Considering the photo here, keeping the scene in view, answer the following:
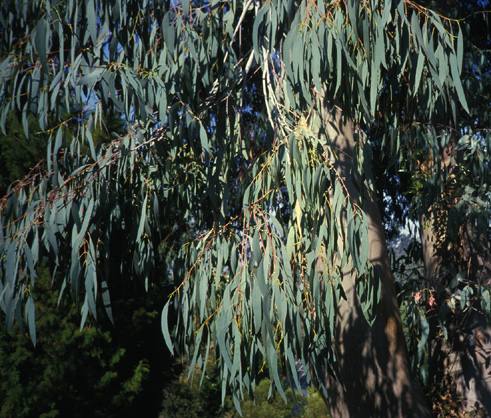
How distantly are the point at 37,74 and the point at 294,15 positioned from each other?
104 cm

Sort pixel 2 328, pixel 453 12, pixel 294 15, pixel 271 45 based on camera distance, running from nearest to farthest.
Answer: pixel 271 45 < pixel 294 15 < pixel 2 328 < pixel 453 12

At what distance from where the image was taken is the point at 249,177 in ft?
10.2

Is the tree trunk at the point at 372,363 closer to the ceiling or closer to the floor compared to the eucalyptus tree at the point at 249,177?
closer to the floor

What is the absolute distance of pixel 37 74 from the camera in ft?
7.63

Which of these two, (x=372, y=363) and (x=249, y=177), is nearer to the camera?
(x=372, y=363)

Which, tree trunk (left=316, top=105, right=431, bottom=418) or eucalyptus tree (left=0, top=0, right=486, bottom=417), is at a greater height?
eucalyptus tree (left=0, top=0, right=486, bottom=417)

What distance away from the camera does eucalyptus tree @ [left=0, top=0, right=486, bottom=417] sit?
218 centimetres

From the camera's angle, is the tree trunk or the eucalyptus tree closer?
the eucalyptus tree

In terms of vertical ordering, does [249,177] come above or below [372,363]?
above

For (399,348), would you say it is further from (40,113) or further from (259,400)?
(259,400)

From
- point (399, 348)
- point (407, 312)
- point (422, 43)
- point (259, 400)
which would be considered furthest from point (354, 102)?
point (259, 400)

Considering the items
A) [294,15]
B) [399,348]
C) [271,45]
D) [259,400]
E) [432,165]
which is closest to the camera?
[271,45]

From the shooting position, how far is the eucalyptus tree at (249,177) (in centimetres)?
218

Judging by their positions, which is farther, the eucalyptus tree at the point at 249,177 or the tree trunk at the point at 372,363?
the tree trunk at the point at 372,363
